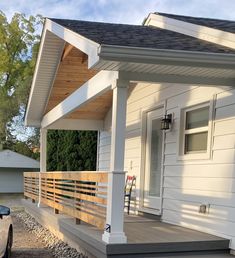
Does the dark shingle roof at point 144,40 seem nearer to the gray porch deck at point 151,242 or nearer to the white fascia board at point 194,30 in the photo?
the white fascia board at point 194,30

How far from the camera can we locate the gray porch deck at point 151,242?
5562 millimetres

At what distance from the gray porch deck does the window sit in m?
1.29

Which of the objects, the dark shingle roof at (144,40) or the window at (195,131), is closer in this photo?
the dark shingle roof at (144,40)

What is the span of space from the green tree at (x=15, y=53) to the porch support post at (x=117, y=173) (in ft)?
84.9

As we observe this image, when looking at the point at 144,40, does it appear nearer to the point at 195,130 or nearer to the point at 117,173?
the point at 117,173

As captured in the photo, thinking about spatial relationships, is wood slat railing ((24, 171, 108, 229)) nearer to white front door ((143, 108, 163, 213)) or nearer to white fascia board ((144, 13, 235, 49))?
white front door ((143, 108, 163, 213))

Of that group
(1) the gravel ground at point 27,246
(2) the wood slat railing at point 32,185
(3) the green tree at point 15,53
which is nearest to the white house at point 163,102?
(1) the gravel ground at point 27,246

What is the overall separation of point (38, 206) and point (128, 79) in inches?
266

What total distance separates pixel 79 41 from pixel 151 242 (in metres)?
3.01

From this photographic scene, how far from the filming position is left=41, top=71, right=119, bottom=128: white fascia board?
6.20 m

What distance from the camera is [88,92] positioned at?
745cm

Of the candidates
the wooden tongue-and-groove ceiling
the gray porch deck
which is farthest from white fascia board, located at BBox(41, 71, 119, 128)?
the gray porch deck

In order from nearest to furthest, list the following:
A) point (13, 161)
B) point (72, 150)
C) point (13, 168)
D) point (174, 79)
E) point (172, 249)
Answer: point (172, 249) → point (174, 79) → point (72, 150) → point (13, 161) → point (13, 168)

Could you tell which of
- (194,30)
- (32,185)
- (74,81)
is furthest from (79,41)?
(32,185)
